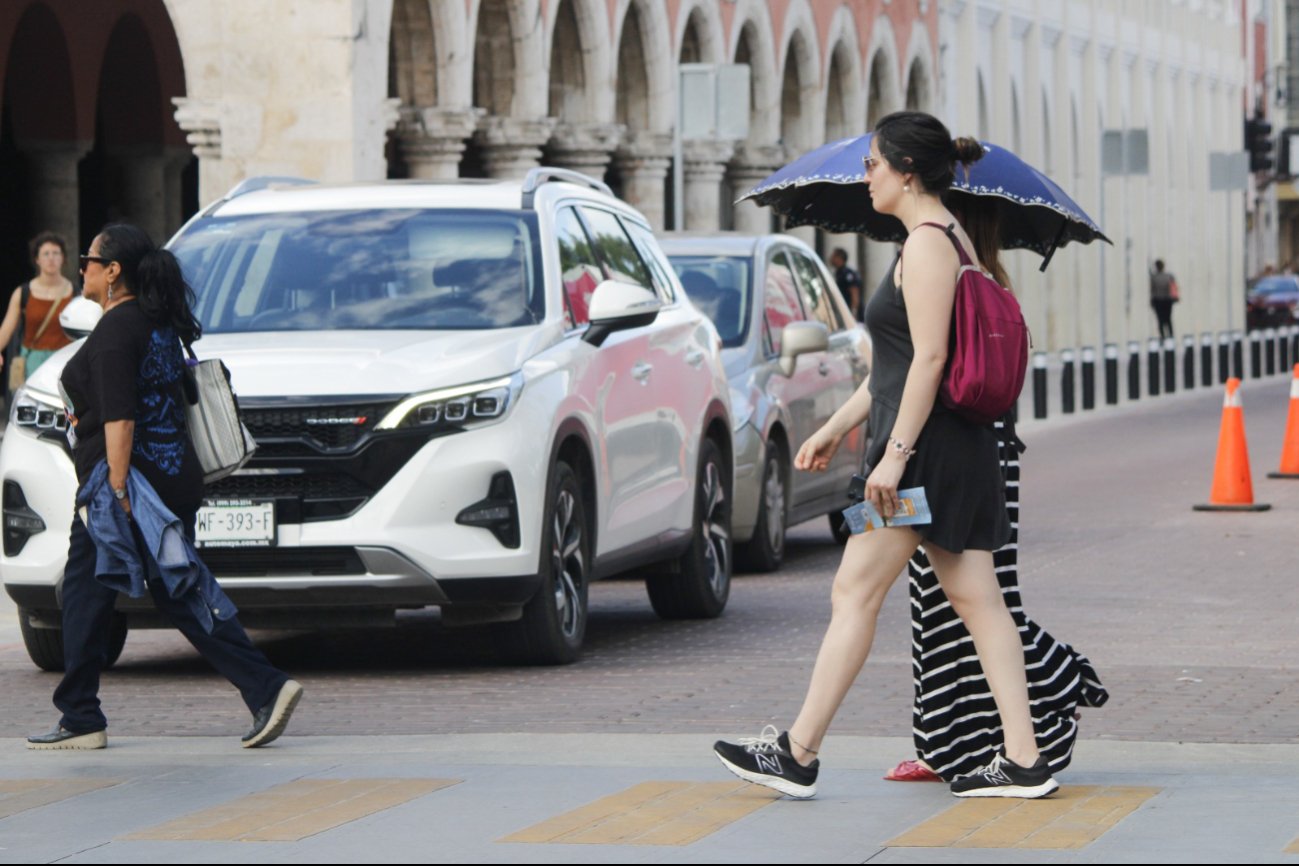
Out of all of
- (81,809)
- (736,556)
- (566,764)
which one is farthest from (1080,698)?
(736,556)

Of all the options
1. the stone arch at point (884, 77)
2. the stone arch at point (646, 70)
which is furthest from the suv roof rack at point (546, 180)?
the stone arch at point (884, 77)

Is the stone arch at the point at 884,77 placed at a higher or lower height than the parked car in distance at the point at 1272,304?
higher

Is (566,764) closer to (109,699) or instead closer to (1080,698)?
(1080,698)

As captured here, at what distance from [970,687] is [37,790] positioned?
95.8 inches

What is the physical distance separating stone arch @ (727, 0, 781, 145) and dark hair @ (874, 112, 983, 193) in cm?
2988

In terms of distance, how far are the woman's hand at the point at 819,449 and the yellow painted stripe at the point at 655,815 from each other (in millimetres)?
834

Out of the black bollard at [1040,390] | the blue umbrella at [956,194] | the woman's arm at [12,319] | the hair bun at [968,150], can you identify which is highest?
the hair bun at [968,150]

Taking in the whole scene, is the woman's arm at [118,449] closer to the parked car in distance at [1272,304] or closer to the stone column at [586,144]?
the stone column at [586,144]

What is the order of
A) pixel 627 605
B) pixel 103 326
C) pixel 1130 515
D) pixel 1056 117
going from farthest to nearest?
1. pixel 1056 117
2. pixel 1130 515
3. pixel 627 605
4. pixel 103 326

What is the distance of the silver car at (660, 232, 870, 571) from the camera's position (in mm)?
14391

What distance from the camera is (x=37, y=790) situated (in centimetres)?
764

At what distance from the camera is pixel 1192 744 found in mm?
8328

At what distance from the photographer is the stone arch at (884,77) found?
143ft

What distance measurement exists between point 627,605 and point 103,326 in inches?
202
